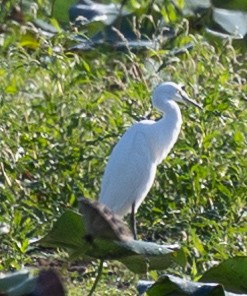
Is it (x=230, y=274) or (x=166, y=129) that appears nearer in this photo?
(x=230, y=274)

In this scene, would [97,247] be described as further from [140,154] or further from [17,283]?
[140,154]

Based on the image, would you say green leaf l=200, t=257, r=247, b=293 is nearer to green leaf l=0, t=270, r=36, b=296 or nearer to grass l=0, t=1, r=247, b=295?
green leaf l=0, t=270, r=36, b=296

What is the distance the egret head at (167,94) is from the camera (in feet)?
17.7

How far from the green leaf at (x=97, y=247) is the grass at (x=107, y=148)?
222 centimetres

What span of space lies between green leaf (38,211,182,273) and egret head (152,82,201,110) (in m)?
3.18

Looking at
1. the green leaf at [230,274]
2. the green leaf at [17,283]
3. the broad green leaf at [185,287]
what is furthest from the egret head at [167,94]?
the green leaf at [17,283]

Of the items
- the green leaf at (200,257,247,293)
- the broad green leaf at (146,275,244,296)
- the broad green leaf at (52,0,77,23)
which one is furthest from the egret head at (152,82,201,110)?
the broad green leaf at (146,275,244,296)

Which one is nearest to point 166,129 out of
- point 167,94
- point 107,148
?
point 167,94

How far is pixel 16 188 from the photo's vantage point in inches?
200

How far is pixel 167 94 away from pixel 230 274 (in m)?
3.21

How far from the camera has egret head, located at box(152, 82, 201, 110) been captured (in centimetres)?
539

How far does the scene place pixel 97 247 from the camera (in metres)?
2.06

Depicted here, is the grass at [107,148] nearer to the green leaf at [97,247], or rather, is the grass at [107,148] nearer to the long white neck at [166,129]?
the long white neck at [166,129]

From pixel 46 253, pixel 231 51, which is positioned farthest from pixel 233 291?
pixel 231 51
